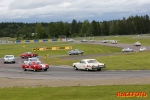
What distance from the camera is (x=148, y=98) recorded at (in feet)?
48.2

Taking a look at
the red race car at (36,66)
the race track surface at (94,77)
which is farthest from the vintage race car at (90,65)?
the red race car at (36,66)

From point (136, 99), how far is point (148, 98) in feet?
2.54

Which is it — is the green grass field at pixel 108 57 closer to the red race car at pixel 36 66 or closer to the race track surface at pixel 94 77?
the race track surface at pixel 94 77

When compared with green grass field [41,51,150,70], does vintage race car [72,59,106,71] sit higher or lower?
higher

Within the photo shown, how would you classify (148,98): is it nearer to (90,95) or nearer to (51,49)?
(90,95)

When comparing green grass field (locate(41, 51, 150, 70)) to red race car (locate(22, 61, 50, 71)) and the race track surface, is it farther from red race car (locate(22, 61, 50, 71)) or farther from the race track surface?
red race car (locate(22, 61, 50, 71))

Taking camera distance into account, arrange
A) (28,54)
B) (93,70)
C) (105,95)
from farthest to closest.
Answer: (28,54), (93,70), (105,95)

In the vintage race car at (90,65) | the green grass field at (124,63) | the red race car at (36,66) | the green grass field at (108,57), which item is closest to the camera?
the vintage race car at (90,65)

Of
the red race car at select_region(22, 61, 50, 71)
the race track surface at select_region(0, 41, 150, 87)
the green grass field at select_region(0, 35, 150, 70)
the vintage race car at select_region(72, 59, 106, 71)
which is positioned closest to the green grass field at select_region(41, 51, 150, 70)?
the green grass field at select_region(0, 35, 150, 70)

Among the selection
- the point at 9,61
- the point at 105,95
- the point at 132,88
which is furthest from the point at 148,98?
the point at 9,61

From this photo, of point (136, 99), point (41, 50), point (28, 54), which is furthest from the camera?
point (41, 50)

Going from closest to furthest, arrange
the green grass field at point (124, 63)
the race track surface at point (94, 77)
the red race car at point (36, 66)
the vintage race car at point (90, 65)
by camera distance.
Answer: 1. the race track surface at point (94, 77)
2. the vintage race car at point (90, 65)
3. the green grass field at point (124, 63)
4. the red race car at point (36, 66)

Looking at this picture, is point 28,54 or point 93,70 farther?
point 28,54

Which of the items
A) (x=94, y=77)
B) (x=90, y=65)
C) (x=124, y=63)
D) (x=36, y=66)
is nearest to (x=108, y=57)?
(x=124, y=63)
